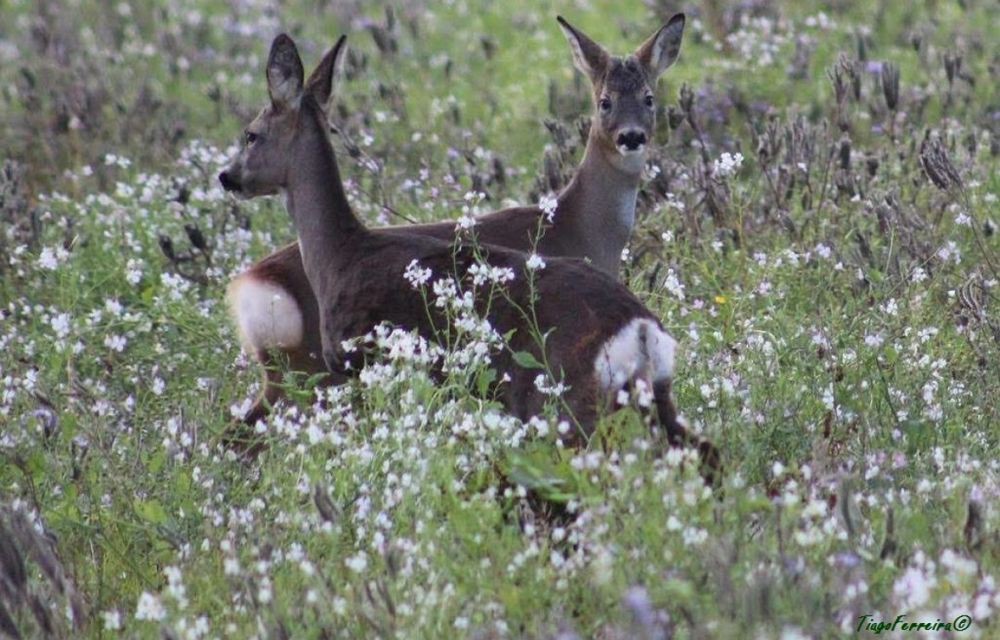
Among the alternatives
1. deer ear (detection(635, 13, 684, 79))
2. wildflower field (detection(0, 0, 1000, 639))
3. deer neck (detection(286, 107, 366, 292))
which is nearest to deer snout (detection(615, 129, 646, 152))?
wildflower field (detection(0, 0, 1000, 639))

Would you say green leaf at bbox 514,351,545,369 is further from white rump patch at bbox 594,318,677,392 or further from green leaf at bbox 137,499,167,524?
green leaf at bbox 137,499,167,524

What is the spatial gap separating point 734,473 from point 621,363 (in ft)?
A: 3.01

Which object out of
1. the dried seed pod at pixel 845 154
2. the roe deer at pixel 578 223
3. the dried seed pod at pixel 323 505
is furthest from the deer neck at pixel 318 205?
the dried seed pod at pixel 323 505

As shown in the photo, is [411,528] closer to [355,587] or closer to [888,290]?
[355,587]

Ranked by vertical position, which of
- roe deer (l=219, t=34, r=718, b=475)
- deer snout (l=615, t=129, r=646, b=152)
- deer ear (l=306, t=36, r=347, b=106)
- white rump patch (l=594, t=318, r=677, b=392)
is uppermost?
deer ear (l=306, t=36, r=347, b=106)

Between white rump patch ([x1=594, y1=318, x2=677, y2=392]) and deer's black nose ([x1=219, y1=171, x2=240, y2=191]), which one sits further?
deer's black nose ([x1=219, y1=171, x2=240, y2=191])

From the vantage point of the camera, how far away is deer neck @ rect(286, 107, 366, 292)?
662cm

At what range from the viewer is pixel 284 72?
274 inches

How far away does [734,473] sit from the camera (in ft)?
14.9

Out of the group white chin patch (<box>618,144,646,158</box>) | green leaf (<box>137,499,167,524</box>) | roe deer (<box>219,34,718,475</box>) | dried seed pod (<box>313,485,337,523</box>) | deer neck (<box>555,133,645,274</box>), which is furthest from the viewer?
white chin patch (<box>618,144,646,158</box>)

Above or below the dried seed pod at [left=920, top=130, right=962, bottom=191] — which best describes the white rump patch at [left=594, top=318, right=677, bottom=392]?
below

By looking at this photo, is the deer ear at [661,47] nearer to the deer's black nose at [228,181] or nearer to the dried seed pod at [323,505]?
the deer's black nose at [228,181]

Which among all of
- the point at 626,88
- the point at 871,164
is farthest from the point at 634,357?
the point at 871,164

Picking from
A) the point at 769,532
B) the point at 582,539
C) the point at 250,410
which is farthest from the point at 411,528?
the point at 250,410
